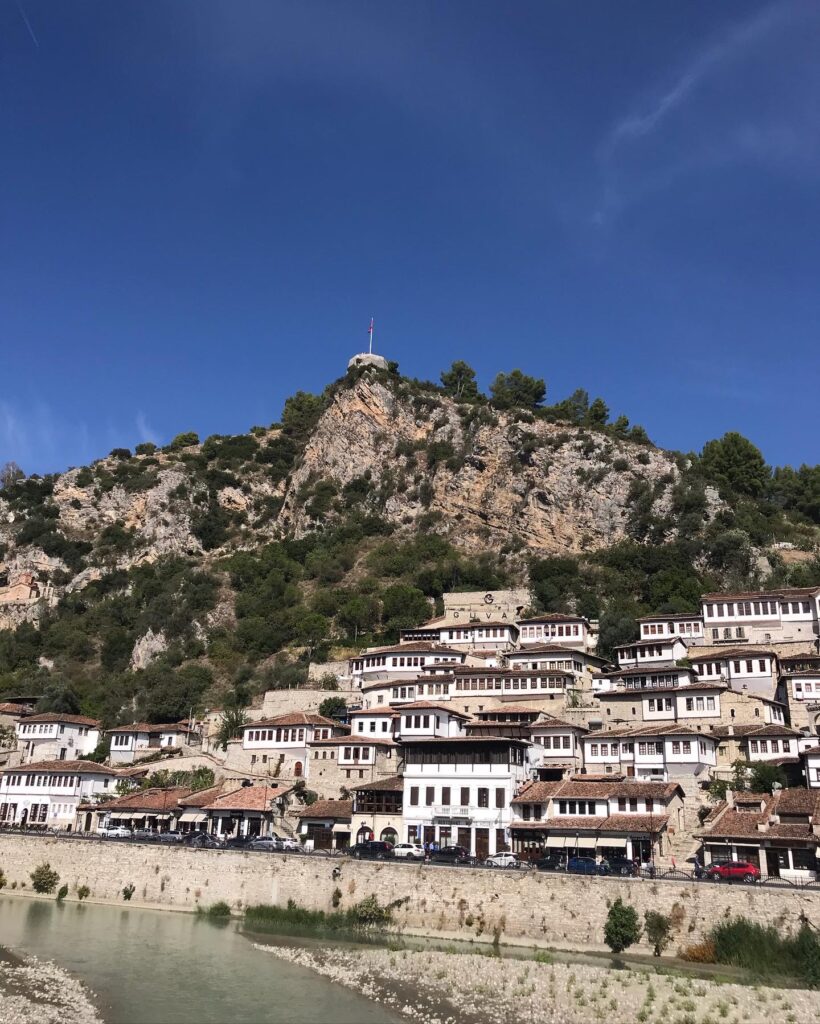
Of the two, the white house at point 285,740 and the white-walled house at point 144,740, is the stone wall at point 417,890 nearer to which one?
the white house at point 285,740

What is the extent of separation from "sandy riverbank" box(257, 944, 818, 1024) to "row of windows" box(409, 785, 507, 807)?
14.3 meters

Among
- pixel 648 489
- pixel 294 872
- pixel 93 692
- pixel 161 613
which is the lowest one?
pixel 294 872

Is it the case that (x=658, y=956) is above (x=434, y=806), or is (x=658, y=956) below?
below

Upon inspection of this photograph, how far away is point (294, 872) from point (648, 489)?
6926 cm

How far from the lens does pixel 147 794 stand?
58.8 meters

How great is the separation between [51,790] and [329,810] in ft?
77.8

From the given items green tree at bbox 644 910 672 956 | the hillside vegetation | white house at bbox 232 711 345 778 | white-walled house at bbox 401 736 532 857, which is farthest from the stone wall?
the hillside vegetation

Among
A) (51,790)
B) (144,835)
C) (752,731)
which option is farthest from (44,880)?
(752,731)

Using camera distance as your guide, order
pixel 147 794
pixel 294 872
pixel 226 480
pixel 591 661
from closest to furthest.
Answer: pixel 294 872 < pixel 147 794 < pixel 591 661 < pixel 226 480

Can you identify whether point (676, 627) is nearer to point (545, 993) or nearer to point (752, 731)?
point (752, 731)

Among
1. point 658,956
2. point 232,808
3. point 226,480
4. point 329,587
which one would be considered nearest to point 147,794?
point 232,808

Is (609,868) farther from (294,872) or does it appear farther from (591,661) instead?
(591,661)

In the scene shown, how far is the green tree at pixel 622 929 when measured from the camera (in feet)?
110

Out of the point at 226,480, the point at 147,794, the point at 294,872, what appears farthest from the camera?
the point at 226,480
